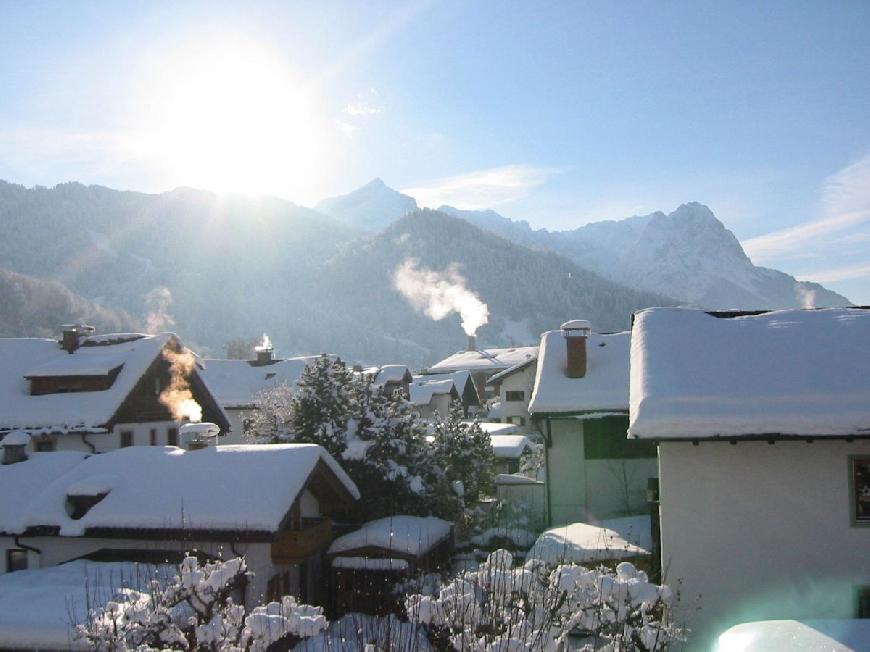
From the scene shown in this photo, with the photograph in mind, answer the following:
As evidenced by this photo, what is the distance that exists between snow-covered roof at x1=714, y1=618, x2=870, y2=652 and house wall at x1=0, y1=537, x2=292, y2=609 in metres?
9.54

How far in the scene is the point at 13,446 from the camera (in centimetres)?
2141

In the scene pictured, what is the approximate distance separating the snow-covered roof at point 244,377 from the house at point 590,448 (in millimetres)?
24990

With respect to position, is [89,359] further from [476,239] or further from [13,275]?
[476,239]

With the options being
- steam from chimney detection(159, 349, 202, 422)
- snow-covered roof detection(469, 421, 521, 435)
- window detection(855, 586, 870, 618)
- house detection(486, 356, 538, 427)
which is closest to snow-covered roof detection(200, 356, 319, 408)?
snow-covered roof detection(469, 421, 521, 435)

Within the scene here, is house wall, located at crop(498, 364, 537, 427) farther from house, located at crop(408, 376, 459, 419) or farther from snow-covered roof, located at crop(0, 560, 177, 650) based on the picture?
snow-covered roof, located at crop(0, 560, 177, 650)

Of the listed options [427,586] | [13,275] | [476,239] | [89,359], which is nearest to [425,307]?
[476,239]

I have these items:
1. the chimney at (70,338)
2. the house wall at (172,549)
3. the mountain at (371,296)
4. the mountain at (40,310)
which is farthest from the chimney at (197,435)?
the mountain at (371,296)

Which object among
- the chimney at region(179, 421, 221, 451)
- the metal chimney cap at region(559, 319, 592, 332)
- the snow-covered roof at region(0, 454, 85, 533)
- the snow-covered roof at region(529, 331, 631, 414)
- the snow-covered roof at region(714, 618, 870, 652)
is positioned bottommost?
the snow-covered roof at region(714, 618, 870, 652)

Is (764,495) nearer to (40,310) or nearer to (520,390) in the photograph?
(520,390)

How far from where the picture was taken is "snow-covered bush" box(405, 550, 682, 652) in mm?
7582

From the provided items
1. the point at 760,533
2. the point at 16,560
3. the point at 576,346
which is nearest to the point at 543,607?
the point at 760,533

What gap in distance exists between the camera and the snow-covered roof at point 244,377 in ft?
159

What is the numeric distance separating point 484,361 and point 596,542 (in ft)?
201

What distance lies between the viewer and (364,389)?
79.5 ft
